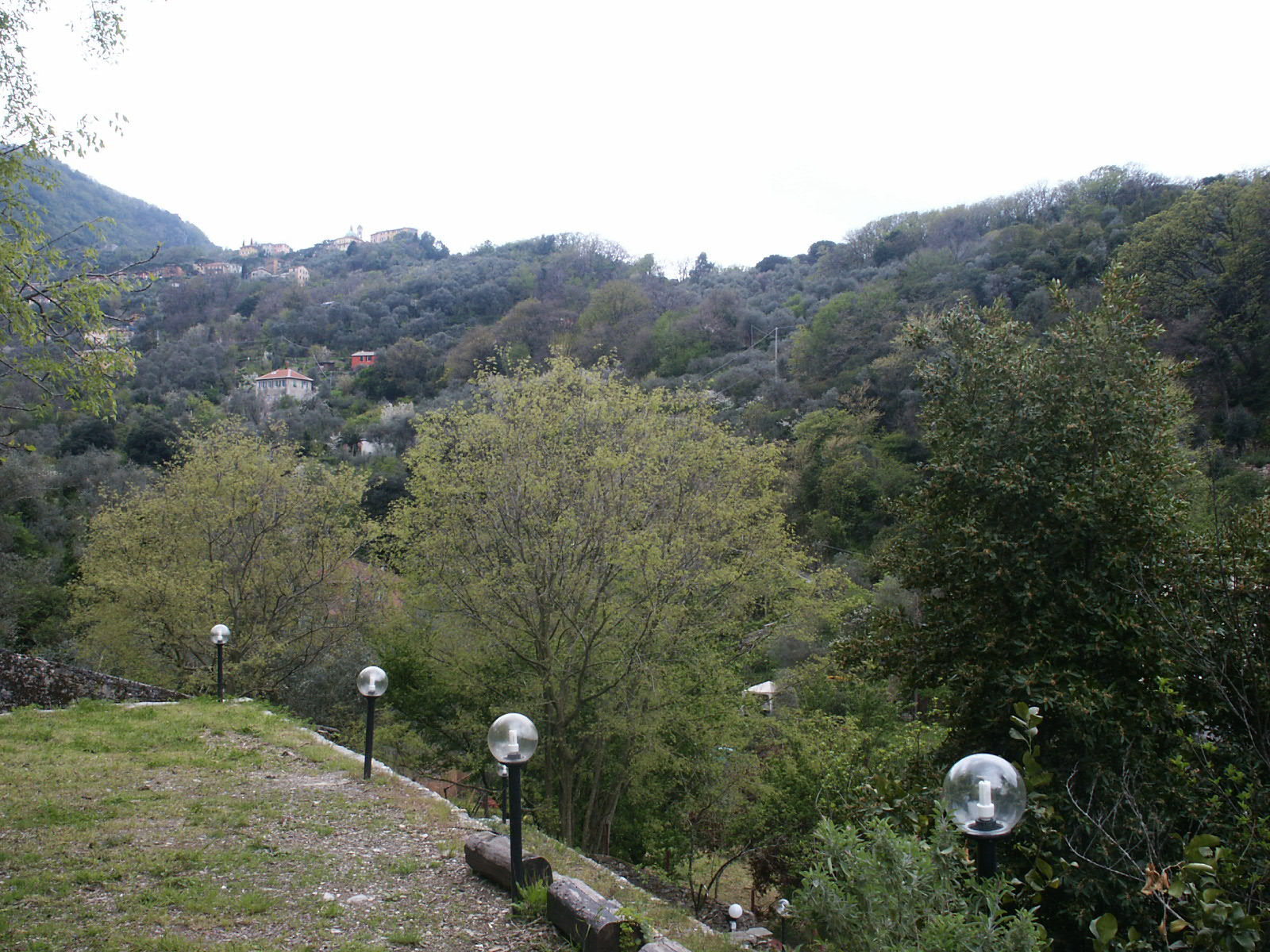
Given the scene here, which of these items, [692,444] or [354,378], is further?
[354,378]

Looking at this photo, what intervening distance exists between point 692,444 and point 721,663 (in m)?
3.96

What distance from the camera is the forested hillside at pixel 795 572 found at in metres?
5.33

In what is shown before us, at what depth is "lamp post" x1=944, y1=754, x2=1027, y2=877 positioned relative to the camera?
2.74 m

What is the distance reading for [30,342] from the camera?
15.5ft

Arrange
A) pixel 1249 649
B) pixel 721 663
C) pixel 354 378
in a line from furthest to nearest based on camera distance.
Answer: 1. pixel 354 378
2. pixel 721 663
3. pixel 1249 649

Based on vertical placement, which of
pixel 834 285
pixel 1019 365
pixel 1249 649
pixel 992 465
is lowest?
pixel 1249 649

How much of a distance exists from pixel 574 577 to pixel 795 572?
5934 millimetres

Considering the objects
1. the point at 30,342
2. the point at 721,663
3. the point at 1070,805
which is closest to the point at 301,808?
the point at 30,342

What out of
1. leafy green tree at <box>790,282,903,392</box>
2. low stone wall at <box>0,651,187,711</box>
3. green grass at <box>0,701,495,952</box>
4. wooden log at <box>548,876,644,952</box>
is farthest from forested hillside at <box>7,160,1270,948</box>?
leafy green tree at <box>790,282,903,392</box>

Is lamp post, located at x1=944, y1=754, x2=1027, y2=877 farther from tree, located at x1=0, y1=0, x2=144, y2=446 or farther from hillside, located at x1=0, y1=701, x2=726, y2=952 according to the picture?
tree, located at x1=0, y1=0, x2=144, y2=446

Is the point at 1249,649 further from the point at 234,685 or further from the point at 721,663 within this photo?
the point at 234,685

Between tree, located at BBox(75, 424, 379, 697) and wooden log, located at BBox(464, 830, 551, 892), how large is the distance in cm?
1082

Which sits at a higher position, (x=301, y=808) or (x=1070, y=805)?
(x=1070, y=805)

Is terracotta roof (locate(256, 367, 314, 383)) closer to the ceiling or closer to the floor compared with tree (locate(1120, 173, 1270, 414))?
closer to the floor
